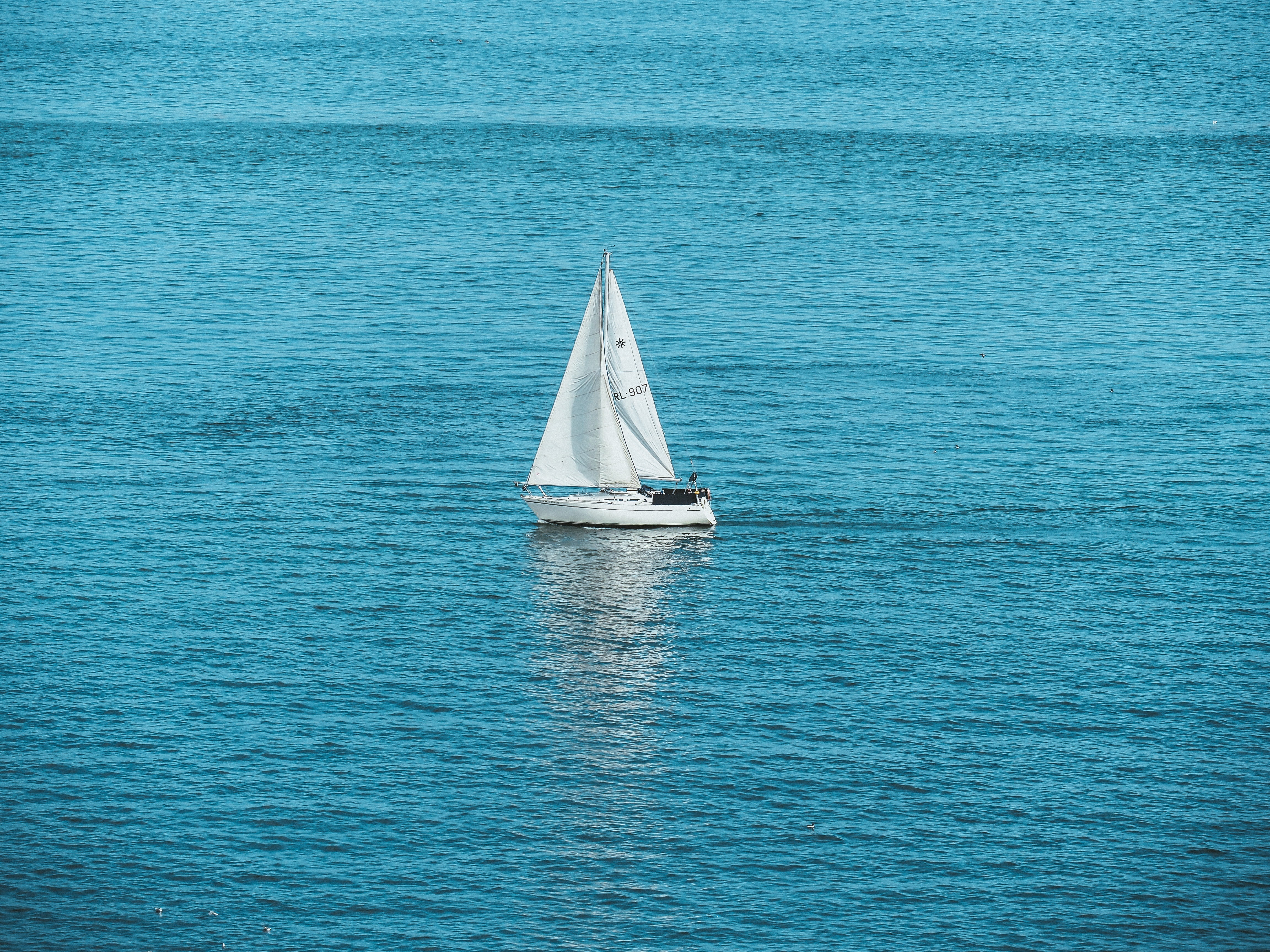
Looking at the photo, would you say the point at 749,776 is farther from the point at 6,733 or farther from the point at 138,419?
the point at 138,419

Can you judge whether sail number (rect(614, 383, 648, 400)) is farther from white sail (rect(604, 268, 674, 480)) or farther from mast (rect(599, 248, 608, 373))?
mast (rect(599, 248, 608, 373))

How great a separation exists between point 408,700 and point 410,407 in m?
57.7

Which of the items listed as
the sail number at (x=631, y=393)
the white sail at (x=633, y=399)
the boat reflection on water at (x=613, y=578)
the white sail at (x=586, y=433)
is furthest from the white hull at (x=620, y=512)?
the sail number at (x=631, y=393)

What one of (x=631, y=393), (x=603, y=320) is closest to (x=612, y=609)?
(x=631, y=393)

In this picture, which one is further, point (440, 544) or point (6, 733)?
point (440, 544)

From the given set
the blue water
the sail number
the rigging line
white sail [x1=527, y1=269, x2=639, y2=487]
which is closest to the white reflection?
the blue water

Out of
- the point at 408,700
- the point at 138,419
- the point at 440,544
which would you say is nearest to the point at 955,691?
the point at 408,700

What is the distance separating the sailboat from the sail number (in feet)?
0.19

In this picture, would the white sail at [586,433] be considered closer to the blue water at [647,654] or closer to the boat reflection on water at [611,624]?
the boat reflection on water at [611,624]

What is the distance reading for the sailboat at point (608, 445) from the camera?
119 m

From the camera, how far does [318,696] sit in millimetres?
98000

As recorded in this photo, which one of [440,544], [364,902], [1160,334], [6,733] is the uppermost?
[1160,334]

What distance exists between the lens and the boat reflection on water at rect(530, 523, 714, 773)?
312ft

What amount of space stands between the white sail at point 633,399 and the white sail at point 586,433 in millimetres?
501
